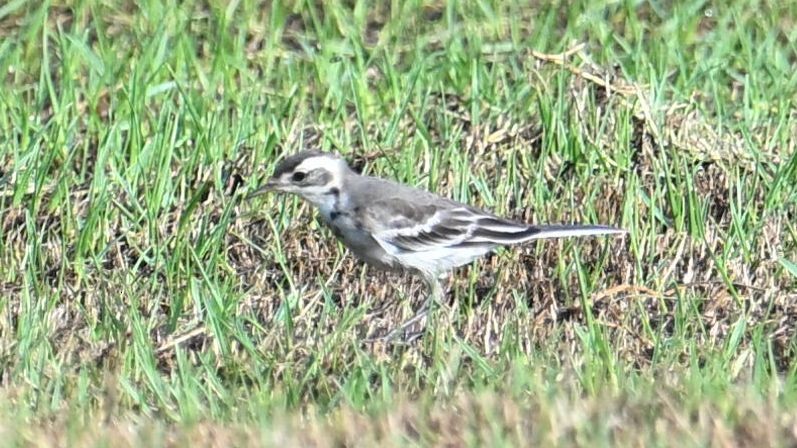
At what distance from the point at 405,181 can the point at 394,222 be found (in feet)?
2.77

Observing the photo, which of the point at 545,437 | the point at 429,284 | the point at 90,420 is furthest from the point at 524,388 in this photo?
the point at 429,284

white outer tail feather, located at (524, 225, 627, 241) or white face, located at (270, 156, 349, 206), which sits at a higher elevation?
white face, located at (270, 156, 349, 206)

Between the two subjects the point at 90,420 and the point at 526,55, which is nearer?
the point at 90,420

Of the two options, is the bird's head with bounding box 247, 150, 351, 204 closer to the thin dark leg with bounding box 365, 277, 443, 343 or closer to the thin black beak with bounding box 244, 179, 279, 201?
the thin black beak with bounding box 244, 179, 279, 201

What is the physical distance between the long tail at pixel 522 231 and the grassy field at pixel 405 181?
239mm

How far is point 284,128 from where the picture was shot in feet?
29.0

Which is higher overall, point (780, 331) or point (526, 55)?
point (526, 55)

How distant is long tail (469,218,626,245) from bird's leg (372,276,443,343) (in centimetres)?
27

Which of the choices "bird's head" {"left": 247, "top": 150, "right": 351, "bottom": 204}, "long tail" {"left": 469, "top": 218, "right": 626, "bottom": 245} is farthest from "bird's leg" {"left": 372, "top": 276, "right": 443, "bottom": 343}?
"bird's head" {"left": 247, "top": 150, "right": 351, "bottom": 204}

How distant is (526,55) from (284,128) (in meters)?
1.48

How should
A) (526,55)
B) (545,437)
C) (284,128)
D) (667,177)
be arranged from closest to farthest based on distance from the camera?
(545,437) → (667,177) → (284,128) → (526,55)

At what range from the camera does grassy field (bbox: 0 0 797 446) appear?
582 centimetres

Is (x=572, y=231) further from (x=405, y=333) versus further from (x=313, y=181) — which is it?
(x=313, y=181)

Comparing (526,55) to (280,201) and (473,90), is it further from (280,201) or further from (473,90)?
(280,201)
